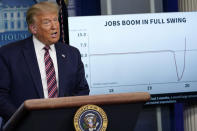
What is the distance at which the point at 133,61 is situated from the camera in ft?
13.4

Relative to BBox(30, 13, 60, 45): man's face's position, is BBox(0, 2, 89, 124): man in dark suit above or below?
below

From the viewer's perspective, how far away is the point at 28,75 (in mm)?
2510

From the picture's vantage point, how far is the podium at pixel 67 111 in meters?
1.76

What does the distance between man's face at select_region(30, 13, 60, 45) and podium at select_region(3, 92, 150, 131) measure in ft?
2.32

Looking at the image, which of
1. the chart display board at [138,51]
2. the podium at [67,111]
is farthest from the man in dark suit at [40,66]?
the chart display board at [138,51]

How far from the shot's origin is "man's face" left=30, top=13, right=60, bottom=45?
2.45 meters

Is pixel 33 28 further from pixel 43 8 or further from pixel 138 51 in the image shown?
pixel 138 51

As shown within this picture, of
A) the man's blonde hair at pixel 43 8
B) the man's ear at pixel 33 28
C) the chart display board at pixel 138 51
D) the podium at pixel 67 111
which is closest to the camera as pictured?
the podium at pixel 67 111

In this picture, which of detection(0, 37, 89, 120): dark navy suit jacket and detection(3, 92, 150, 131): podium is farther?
detection(0, 37, 89, 120): dark navy suit jacket

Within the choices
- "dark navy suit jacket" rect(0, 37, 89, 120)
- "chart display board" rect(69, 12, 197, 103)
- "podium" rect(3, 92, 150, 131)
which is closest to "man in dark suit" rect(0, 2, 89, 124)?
"dark navy suit jacket" rect(0, 37, 89, 120)

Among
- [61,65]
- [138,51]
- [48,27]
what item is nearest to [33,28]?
[48,27]

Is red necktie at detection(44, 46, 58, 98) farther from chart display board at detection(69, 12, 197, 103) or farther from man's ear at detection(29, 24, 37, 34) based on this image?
chart display board at detection(69, 12, 197, 103)

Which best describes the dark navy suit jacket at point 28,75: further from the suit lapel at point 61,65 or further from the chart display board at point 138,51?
the chart display board at point 138,51

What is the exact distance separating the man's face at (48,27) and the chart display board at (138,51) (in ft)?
4.65
